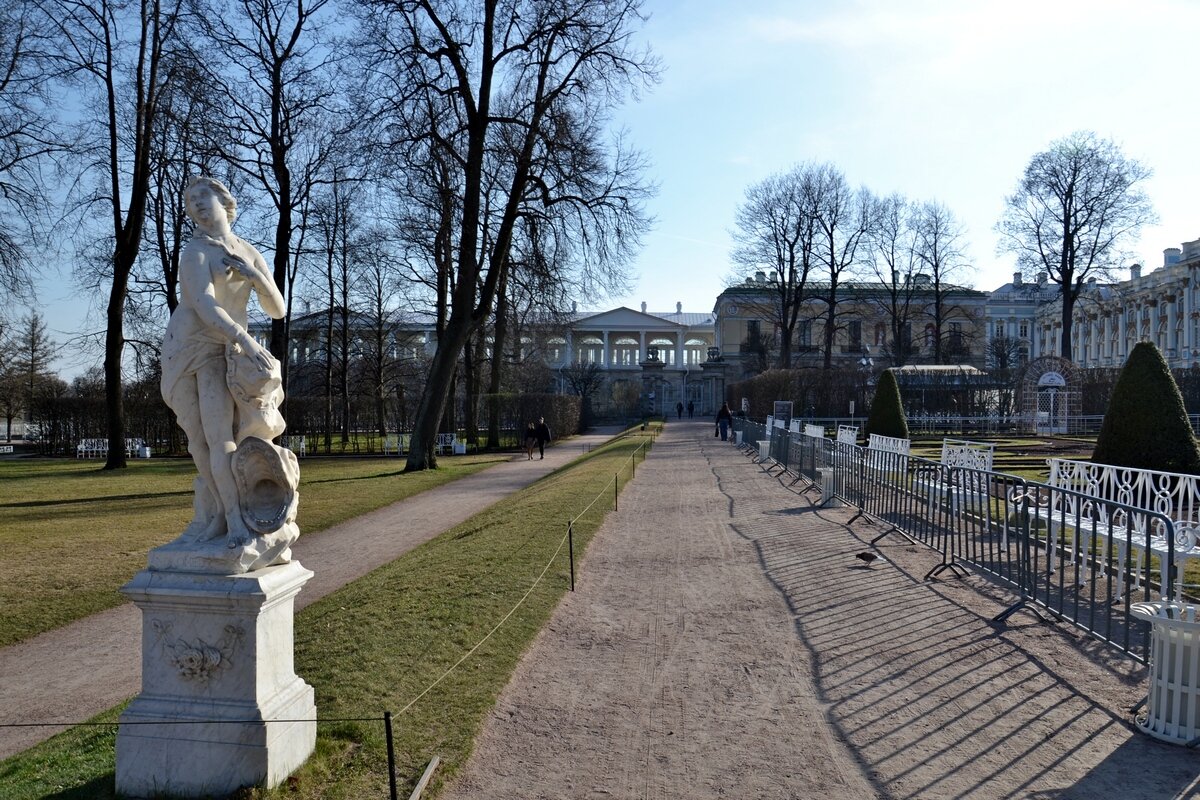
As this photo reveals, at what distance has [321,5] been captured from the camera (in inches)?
Result: 970

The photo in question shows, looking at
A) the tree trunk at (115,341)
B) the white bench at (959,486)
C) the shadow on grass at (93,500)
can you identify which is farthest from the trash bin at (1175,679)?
the tree trunk at (115,341)

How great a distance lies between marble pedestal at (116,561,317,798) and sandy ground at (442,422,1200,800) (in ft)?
3.44

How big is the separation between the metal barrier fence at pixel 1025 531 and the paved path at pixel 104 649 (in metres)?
7.22

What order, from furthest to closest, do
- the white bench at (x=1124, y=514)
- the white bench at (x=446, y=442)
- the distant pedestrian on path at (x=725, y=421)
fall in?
the distant pedestrian on path at (x=725, y=421)
the white bench at (x=446, y=442)
the white bench at (x=1124, y=514)

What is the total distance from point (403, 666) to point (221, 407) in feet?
8.24

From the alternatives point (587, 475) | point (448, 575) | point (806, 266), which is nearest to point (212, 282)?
point (448, 575)

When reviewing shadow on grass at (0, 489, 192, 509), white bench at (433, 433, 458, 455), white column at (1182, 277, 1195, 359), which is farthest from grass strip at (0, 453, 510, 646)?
white column at (1182, 277, 1195, 359)

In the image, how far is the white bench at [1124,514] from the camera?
22.4ft

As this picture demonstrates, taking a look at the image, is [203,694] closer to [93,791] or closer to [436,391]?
[93,791]

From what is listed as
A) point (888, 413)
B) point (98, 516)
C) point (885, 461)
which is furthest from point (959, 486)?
point (888, 413)

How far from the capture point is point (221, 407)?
4.44 meters

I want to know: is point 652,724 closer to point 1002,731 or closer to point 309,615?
point 1002,731

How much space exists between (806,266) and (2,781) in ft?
156

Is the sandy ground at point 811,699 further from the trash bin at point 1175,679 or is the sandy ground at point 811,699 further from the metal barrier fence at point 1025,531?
the metal barrier fence at point 1025,531
